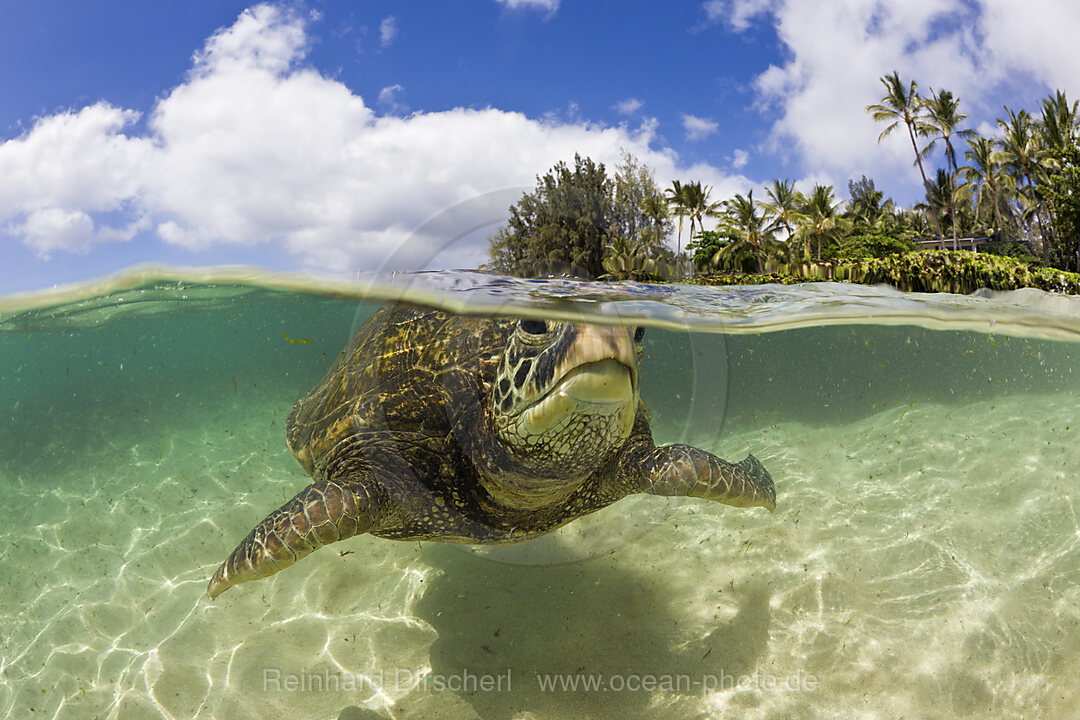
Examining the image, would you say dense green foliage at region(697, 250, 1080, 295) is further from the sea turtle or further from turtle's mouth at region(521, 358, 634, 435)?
turtle's mouth at region(521, 358, 634, 435)

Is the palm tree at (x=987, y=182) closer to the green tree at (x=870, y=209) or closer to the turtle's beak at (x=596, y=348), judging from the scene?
the green tree at (x=870, y=209)

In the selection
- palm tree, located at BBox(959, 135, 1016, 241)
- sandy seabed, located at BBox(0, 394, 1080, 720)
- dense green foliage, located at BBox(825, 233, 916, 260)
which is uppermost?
palm tree, located at BBox(959, 135, 1016, 241)

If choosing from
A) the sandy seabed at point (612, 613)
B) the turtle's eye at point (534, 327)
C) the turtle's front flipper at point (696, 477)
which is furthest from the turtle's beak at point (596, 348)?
the sandy seabed at point (612, 613)

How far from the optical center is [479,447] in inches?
146

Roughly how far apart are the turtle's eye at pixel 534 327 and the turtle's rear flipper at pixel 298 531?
1.51 m

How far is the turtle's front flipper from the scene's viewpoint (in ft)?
12.8

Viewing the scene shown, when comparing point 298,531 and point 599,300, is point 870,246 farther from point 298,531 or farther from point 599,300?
point 298,531

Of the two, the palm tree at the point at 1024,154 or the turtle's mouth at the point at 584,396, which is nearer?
the turtle's mouth at the point at 584,396

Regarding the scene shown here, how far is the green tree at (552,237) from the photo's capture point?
5559 mm

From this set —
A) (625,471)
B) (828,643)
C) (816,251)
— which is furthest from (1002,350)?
(816,251)

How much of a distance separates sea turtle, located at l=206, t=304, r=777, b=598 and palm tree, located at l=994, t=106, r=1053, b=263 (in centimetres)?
4352

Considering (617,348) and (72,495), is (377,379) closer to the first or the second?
(617,348)

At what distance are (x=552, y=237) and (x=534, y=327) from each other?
355cm

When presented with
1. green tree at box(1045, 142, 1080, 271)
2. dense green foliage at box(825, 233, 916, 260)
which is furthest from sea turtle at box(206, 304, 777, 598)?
dense green foliage at box(825, 233, 916, 260)
